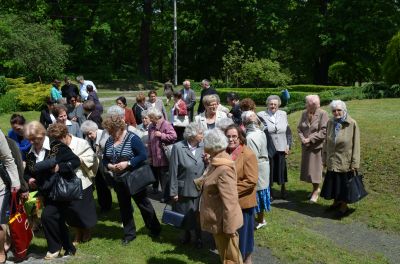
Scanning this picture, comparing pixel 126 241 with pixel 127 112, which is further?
pixel 127 112

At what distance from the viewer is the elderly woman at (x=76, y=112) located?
9.34 m

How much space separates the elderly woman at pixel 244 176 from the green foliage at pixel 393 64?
15466 mm

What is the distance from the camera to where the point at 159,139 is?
7.99 meters

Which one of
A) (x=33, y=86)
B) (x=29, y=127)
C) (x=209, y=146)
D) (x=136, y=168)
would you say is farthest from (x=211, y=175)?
(x=33, y=86)

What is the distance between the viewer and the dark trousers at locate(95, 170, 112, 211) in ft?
26.2

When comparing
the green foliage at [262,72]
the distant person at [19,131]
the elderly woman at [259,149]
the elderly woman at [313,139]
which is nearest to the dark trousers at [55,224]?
the distant person at [19,131]

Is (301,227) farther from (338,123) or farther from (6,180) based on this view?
(6,180)

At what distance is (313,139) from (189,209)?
11.0ft

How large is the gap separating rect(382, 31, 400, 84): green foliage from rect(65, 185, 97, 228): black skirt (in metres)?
16.0

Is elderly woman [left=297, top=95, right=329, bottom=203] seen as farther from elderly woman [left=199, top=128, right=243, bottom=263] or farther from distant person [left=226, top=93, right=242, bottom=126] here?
elderly woman [left=199, top=128, right=243, bottom=263]

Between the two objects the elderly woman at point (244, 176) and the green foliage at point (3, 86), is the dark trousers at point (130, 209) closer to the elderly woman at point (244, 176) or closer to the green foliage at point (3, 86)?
the elderly woman at point (244, 176)

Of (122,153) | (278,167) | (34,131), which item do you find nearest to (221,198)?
(122,153)

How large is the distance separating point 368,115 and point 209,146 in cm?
1039

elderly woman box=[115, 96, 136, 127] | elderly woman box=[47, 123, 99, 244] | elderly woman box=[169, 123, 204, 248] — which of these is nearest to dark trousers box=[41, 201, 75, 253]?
elderly woman box=[47, 123, 99, 244]
